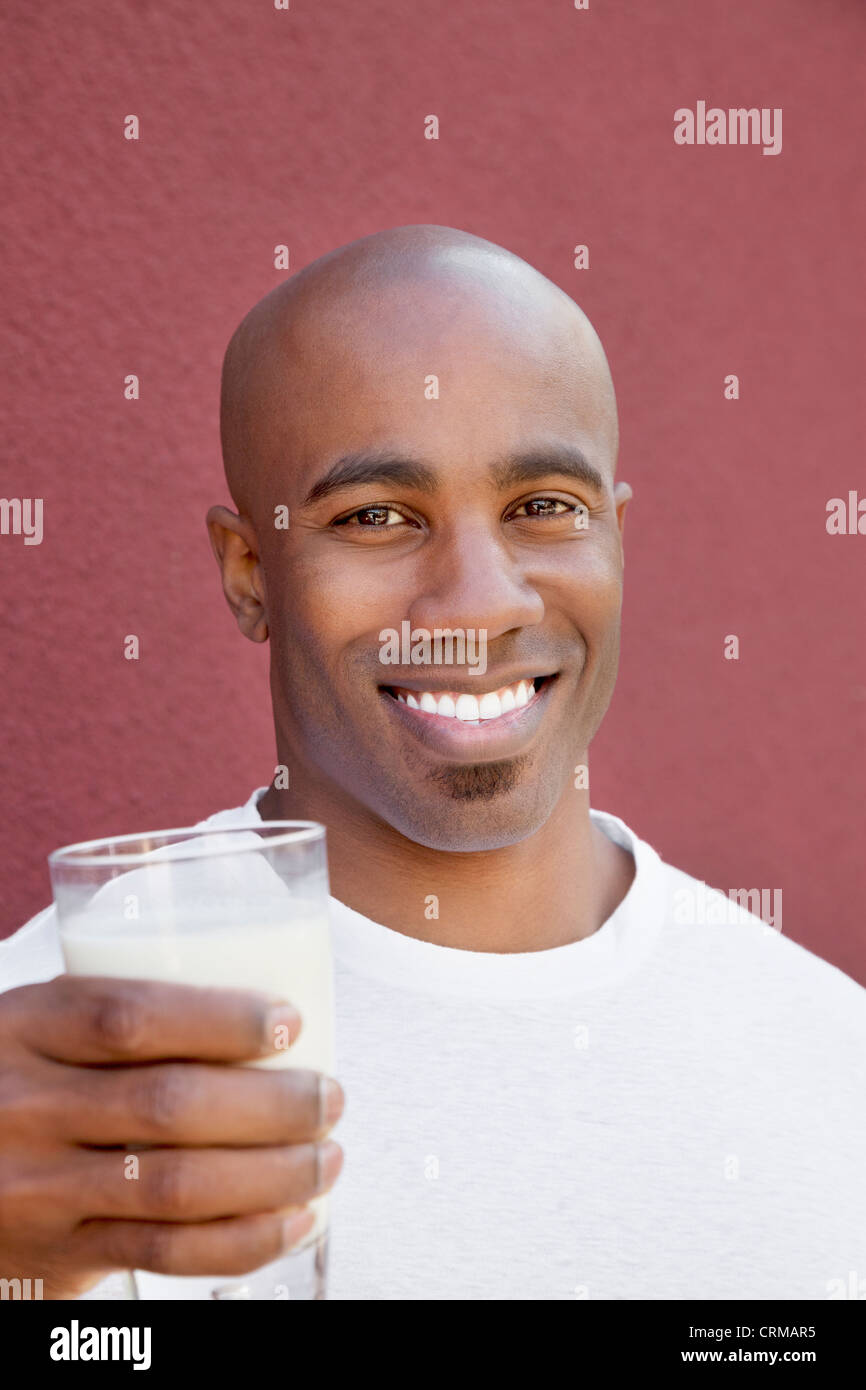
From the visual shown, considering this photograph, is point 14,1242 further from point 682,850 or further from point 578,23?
point 578,23

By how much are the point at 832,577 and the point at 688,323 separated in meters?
0.64

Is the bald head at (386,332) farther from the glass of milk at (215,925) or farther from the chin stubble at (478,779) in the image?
the glass of milk at (215,925)

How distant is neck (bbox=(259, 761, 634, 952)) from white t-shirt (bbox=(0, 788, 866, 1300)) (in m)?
0.06

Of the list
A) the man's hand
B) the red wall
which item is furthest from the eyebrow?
the red wall

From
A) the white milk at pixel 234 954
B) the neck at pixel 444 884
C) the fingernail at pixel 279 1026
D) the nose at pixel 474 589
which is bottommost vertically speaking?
the fingernail at pixel 279 1026

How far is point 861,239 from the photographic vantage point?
2.94 m

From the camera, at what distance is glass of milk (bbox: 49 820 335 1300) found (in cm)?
70

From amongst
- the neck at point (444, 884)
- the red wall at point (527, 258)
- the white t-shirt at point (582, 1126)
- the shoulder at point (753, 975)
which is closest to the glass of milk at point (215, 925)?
the white t-shirt at point (582, 1126)

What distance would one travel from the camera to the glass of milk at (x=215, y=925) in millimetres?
701

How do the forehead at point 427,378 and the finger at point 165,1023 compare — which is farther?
the forehead at point 427,378

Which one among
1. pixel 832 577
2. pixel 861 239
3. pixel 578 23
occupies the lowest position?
pixel 832 577

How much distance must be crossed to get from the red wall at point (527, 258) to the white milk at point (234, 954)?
1.24 meters

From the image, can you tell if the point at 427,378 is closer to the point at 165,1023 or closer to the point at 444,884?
the point at 444,884
